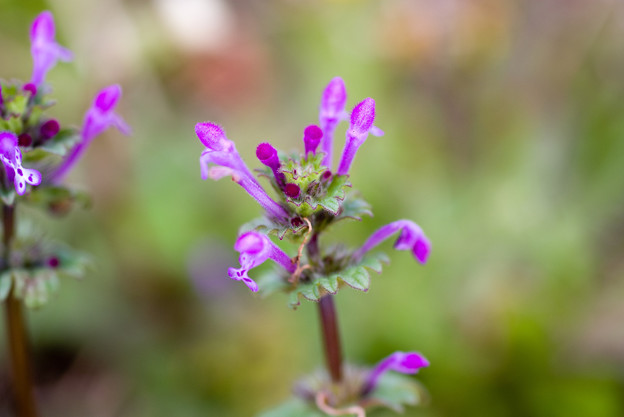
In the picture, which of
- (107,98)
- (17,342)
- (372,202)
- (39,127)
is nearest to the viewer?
(39,127)

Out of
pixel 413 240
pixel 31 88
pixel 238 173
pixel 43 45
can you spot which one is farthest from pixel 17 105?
pixel 413 240

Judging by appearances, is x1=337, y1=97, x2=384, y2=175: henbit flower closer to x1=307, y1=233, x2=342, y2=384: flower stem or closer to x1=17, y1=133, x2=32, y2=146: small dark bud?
x1=307, y1=233, x2=342, y2=384: flower stem

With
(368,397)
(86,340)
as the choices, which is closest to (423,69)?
(86,340)

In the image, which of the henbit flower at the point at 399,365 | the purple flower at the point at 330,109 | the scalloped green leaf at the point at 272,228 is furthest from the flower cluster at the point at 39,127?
the henbit flower at the point at 399,365

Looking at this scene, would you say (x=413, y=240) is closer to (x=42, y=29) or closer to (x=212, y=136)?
(x=212, y=136)

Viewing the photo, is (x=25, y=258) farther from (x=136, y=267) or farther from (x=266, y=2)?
(x=266, y=2)

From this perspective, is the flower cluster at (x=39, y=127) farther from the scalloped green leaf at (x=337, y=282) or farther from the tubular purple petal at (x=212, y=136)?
the scalloped green leaf at (x=337, y=282)
